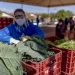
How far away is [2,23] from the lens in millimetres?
7801

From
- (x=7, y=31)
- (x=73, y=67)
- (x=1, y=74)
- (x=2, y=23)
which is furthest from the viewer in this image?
(x=2, y=23)

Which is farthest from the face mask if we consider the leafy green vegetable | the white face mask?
the leafy green vegetable

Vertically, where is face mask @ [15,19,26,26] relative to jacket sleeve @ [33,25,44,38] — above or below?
above

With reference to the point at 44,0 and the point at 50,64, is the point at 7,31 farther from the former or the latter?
the point at 44,0

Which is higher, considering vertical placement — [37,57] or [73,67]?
[37,57]

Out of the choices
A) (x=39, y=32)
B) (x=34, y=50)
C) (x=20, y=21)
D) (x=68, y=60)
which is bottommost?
(x=68, y=60)

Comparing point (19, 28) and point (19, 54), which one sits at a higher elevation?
point (19, 28)

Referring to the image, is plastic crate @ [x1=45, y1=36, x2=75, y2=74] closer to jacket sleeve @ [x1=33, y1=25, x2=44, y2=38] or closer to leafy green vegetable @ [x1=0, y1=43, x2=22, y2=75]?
jacket sleeve @ [x1=33, y1=25, x2=44, y2=38]

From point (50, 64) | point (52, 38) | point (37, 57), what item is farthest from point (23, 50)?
point (52, 38)

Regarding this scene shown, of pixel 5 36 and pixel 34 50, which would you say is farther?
pixel 5 36

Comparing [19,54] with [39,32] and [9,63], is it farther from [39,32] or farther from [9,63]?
[39,32]

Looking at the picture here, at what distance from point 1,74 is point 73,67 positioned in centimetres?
182

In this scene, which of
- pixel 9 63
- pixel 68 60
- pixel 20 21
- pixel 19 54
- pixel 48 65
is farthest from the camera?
pixel 20 21

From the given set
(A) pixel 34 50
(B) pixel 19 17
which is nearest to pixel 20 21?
(B) pixel 19 17
